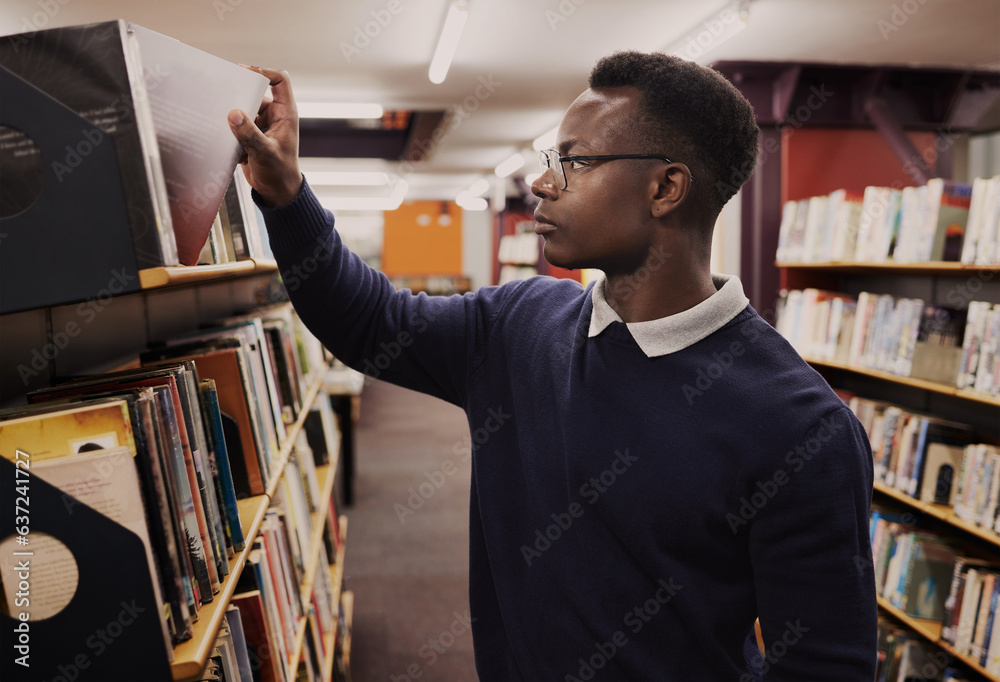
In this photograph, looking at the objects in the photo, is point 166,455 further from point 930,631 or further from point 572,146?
point 930,631

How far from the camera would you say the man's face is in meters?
1.14

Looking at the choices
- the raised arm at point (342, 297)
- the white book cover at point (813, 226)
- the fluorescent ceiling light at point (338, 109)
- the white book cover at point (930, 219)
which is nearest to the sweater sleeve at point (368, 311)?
the raised arm at point (342, 297)

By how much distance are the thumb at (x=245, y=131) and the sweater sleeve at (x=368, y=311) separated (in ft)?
0.40

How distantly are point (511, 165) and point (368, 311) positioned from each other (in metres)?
6.73

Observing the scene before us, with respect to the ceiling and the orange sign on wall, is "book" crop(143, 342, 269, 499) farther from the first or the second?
the orange sign on wall

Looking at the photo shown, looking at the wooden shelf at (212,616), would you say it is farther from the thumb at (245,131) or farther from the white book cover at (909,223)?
the white book cover at (909,223)

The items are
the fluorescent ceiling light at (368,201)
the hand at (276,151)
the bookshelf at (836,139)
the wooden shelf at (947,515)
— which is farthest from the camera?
the fluorescent ceiling light at (368,201)

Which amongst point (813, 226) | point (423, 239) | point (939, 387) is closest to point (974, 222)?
point (939, 387)

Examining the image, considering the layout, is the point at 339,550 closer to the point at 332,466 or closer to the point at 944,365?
the point at 332,466

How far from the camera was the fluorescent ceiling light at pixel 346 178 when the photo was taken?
8.63 meters

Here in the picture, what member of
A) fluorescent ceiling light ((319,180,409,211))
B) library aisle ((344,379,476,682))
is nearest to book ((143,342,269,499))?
library aisle ((344,379,476,682))

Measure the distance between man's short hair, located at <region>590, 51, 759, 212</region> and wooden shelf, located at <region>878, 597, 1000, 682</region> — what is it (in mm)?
2097

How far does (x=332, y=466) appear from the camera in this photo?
115 inches

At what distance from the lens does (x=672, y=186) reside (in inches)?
45.1
